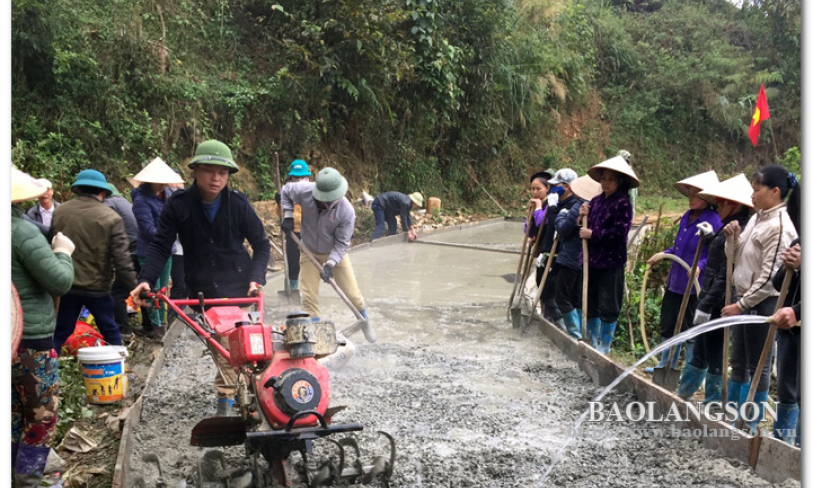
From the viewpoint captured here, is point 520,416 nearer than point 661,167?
Yes

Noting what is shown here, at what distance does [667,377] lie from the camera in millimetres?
5672

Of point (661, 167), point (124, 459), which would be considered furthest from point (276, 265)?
point (661, 167)

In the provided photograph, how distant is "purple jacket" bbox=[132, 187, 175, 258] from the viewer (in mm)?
6781

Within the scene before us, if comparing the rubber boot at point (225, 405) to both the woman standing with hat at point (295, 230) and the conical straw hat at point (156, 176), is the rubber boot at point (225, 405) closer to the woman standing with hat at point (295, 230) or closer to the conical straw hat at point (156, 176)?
the conical straw hat at point (156, 176)

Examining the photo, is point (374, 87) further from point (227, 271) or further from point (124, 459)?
point (124, 459)

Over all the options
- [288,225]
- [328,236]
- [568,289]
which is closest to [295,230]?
[288,225]

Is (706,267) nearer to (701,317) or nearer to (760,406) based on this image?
(701,317)

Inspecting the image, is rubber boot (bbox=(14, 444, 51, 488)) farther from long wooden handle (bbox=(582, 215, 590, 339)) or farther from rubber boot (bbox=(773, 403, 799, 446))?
long wooden handle (bbox=(582, 215, 590, 339))

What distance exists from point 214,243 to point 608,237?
3.11 m

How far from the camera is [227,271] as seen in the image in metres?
4.91

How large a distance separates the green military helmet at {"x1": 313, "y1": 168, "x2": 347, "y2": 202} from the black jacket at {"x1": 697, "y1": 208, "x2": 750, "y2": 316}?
120 inches

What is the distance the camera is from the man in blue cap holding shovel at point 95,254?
5.68 metres

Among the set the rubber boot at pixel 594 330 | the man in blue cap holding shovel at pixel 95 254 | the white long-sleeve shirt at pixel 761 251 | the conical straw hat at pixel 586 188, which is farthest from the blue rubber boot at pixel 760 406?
the man in blue cap holding shovel at pixel 95 254

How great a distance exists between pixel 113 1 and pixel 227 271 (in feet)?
32.0
